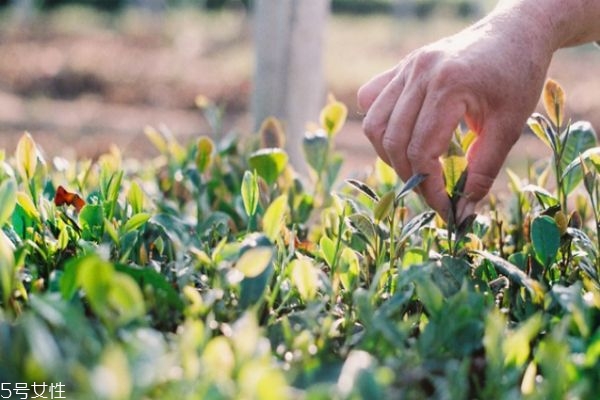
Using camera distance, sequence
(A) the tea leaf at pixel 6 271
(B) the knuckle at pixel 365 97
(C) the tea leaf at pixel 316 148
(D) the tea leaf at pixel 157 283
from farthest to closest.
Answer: (C) the tea leaf at pixel 316 148, (B) the knuckle at pixel 365 97, (D) the tea leaf at pixel 157 283, (A) the tea leaf at pixel 6 271

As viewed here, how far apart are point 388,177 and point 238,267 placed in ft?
2.46

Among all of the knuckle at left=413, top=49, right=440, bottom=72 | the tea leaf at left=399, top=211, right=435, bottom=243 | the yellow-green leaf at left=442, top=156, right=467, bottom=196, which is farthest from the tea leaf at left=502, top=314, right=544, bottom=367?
the knuckle at left=413, top=49, right=440, bottom=72

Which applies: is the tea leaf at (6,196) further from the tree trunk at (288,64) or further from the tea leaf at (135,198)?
the tree trunk at (288,64)

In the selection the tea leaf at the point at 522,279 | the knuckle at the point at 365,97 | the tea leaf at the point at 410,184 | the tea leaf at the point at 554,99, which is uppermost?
the tea leaf at the point at 554,99

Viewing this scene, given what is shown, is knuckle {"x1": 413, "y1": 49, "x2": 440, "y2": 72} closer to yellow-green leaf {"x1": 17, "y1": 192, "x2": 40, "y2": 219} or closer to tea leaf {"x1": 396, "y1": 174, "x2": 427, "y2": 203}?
tea leaf {"x1": 396, "y1": 174, "x2": 427, "y2": 203}

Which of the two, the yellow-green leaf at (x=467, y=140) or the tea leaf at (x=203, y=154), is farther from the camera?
the tea leaf at (x=203, y=154)

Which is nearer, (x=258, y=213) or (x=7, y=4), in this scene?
(x=258, y=213)

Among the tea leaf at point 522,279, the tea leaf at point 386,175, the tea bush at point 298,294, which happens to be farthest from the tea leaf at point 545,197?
the tea leaf at point 386,175

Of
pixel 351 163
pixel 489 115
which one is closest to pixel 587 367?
→ pixel 489 115

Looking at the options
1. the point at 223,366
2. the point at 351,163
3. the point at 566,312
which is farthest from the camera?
the point at 351,163

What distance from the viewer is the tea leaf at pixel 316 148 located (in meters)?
1.73

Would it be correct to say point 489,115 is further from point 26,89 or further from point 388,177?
point 26,89

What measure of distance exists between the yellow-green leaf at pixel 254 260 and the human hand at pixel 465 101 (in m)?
0.41

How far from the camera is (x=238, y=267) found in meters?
1.05
